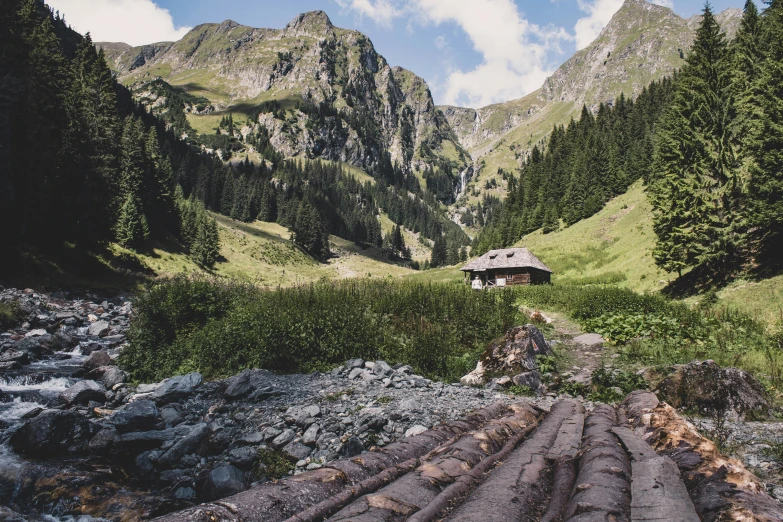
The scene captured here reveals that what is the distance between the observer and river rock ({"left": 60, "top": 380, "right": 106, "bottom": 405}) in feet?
30.6

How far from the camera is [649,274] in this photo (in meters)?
30.4

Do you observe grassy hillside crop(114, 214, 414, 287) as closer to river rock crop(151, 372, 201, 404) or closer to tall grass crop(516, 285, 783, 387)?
river rock crop(151, 372, 201, 404)

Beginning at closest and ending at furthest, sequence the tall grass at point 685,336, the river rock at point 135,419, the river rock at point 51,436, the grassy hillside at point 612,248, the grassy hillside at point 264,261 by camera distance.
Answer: the river rock at point 51,436 < the river rock at point 135,419 < the tall grass at point 685,336 < the grassy hillside at point 612,248 < the grassy hillside at point 264,261

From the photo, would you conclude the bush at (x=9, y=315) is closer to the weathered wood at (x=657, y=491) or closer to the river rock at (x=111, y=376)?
the river rock at (x=111, y=376)

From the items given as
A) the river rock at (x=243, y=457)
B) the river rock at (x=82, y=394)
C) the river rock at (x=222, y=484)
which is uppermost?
the river rock at (x=222, y=484)

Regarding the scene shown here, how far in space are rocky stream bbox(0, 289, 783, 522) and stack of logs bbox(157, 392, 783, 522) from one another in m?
0.02

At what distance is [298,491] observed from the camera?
11.7 feet

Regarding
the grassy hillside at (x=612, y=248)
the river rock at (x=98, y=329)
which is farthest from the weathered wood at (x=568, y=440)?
the grassy hillside at (x=612, y=248)

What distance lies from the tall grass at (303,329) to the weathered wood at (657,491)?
7580 mm

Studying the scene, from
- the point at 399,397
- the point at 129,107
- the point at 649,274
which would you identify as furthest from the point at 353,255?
the point at 399,397

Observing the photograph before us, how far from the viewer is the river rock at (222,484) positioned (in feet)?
16.7

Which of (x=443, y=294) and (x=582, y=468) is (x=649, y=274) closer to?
(x=443, y=294)

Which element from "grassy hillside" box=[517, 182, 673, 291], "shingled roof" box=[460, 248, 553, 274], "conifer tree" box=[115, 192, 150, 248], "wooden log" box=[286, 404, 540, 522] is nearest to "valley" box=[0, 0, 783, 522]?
"wooden log" box=[286, 404, 540, 522]

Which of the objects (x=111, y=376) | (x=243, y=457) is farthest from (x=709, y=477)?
(x=111, y=376)
